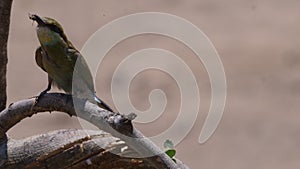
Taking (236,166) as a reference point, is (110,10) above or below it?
above

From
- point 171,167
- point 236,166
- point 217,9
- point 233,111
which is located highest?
point 217,9

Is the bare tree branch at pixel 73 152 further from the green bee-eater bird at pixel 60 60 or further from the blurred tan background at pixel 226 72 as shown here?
the blurred tan background at pixel 226 72

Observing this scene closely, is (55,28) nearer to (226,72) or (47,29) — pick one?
(47,29)

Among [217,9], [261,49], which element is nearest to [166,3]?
[217,9]

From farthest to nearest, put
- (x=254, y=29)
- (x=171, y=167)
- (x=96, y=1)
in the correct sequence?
(x=96, y=1), (x=254, y=29), (x=171, y=167)

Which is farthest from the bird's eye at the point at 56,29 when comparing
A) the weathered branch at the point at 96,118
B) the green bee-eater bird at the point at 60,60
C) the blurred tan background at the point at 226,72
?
the blurred tan background at the point at 226,72

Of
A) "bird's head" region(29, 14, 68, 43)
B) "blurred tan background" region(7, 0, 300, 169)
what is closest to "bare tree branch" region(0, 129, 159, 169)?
"bird's head" region(29, 14, 68, 43)

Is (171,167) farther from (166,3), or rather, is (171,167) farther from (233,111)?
(166,3)

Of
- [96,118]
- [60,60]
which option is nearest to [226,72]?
[60,60]
